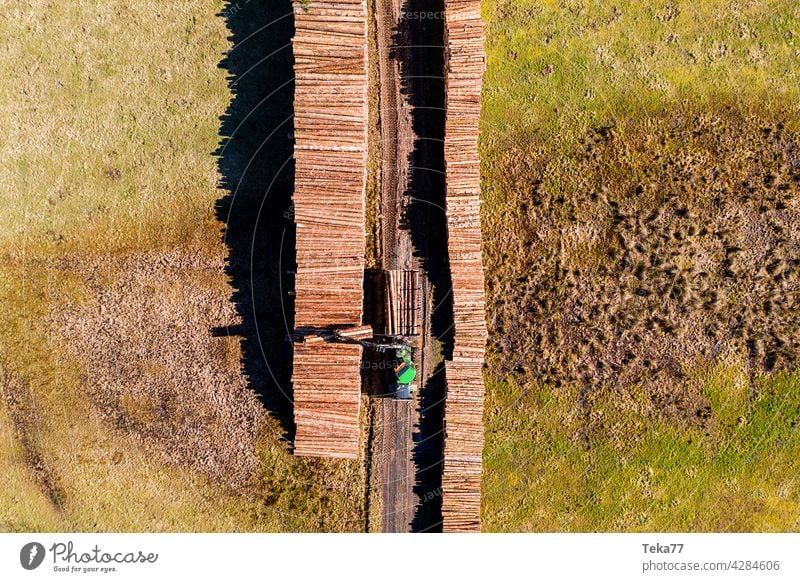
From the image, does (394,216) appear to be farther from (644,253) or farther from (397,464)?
(644,253)

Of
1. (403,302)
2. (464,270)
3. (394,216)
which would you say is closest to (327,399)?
(403,302)

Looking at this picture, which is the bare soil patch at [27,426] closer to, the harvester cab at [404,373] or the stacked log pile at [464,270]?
the harvester cab at [404,373]

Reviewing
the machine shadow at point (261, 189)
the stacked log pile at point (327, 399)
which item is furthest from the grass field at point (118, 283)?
the stacked log pile at point (327, 399)

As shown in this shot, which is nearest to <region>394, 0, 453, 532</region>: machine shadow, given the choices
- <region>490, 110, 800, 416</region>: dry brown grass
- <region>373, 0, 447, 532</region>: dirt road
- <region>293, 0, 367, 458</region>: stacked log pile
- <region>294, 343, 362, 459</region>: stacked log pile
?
<region>373, 0, 447, 532</region>: dirt road

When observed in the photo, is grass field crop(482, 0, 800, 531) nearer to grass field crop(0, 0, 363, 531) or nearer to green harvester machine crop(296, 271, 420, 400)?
green harvester machine crop(296, 271, 420, 400)
